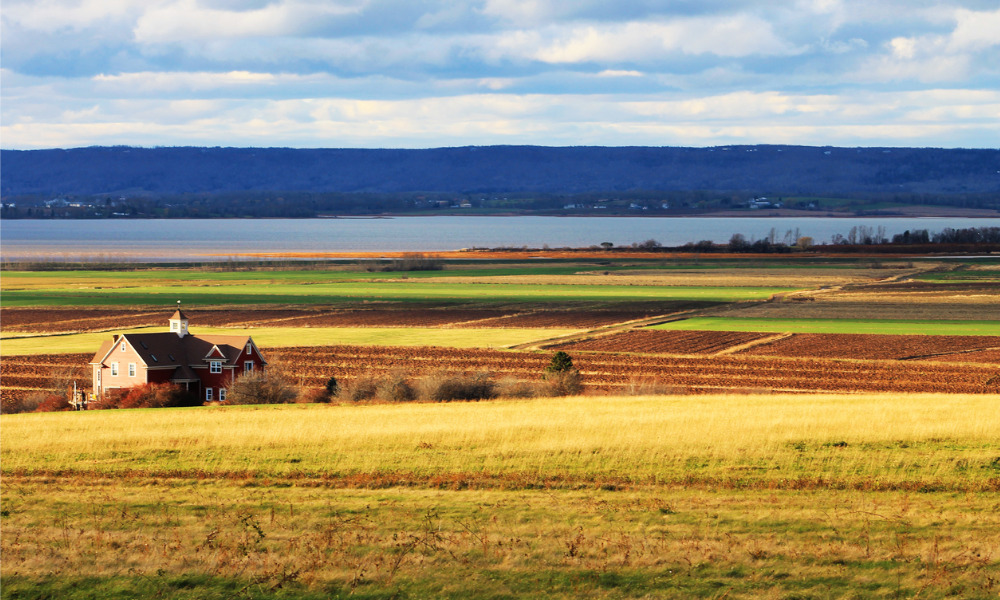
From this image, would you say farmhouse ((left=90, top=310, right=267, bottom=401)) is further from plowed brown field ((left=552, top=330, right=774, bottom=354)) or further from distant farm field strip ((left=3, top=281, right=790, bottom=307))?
distant farm field strip ((left=3, top=281, right=790, bottom=307))

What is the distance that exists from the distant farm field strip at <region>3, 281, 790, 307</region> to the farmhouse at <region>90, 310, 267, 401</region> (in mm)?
46789

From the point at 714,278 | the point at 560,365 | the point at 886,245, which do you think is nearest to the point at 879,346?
the point at 560,365

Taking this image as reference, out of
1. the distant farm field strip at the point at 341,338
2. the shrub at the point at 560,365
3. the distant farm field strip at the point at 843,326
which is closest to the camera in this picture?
the shrub at the point at 560,365

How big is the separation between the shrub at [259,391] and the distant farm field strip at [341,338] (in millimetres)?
21703

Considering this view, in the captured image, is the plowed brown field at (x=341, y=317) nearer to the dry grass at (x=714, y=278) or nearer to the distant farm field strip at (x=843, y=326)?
the distant farm field strip at (x=843, y=326)

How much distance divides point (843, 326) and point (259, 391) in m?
46.6

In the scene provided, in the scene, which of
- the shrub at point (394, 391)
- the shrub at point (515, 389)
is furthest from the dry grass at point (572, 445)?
the shrub at point (515, 389)

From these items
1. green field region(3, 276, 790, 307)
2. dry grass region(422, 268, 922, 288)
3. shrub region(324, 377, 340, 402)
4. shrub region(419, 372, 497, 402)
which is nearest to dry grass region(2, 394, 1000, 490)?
shrub region(419, 372, 497, 402)

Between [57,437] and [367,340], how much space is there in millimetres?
41986

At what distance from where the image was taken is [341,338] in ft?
236

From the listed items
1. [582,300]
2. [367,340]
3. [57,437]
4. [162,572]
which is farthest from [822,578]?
[582,300]

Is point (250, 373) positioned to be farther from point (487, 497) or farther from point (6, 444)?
point (487, 497)

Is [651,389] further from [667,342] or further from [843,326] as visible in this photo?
[843,326]

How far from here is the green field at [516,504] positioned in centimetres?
1498
